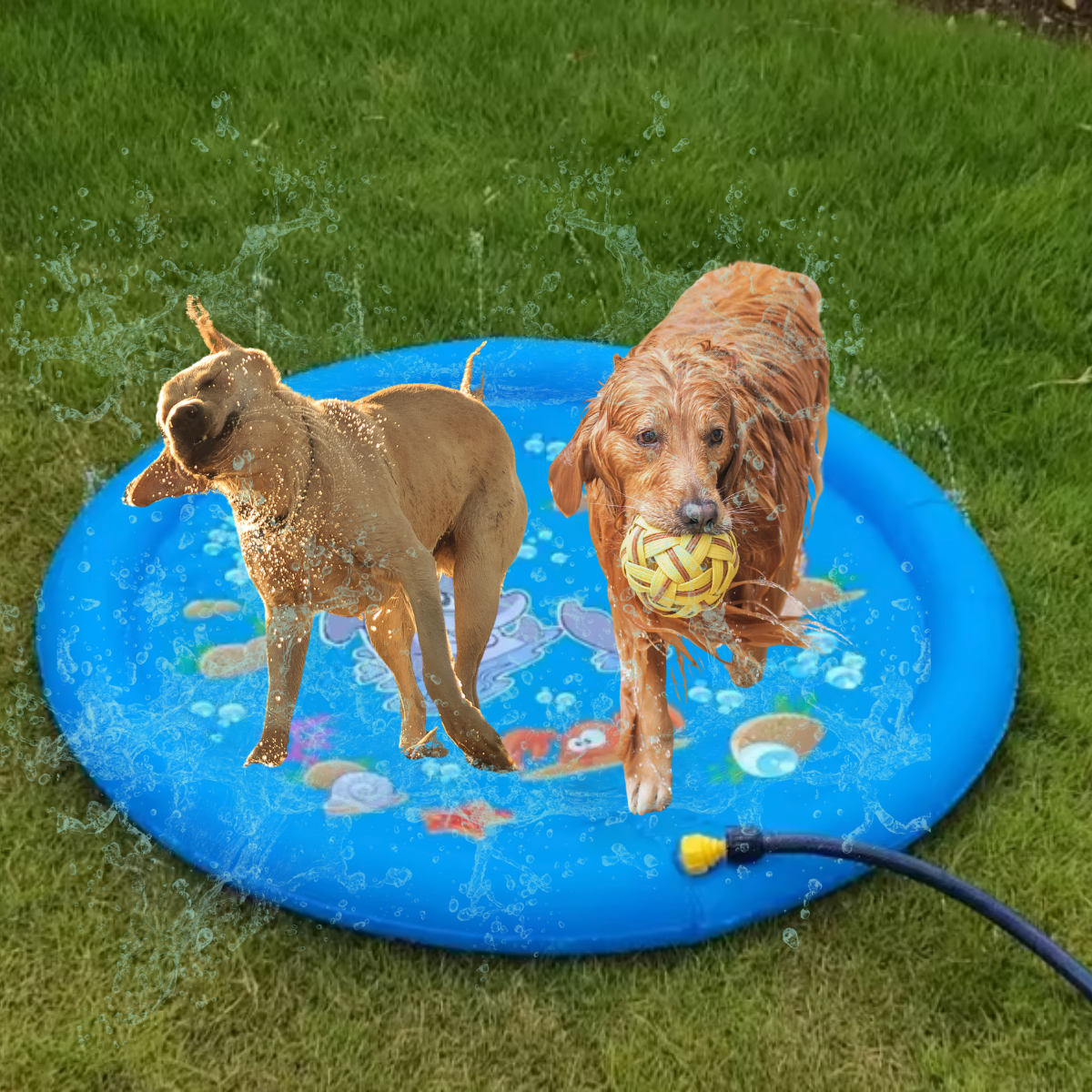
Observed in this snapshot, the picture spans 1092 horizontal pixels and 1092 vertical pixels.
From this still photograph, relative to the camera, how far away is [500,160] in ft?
14.4

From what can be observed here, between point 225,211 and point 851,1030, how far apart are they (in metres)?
3.00

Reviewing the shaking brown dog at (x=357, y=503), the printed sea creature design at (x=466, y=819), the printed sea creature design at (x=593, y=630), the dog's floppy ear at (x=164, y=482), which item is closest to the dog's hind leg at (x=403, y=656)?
the shaking brown dog at (x=357, y=503)

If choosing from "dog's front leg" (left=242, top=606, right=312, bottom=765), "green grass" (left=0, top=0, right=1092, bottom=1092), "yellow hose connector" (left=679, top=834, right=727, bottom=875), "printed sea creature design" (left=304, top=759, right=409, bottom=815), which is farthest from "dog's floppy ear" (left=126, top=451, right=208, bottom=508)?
"yellow hose connector" (left=679, top=834, right=727, bottom=875)

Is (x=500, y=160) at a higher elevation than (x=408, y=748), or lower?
lower

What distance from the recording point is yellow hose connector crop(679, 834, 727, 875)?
2570mm

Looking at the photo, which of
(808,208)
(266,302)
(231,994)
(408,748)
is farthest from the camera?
(808,208)

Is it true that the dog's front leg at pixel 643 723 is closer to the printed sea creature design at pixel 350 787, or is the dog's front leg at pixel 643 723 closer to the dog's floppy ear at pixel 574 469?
the dog's floppy ear at pixel 574 469

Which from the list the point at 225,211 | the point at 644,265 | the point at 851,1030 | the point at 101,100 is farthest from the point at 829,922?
the point at 101,100

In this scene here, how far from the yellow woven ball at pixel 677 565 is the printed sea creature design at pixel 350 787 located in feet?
2.95

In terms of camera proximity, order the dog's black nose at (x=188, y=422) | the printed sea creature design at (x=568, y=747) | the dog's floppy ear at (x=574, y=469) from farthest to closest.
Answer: the printed sea creature design at (x=568, y=747), the dog's floppy ear at (x=574, y=469), the dog's black nose at (x=188, y=422)

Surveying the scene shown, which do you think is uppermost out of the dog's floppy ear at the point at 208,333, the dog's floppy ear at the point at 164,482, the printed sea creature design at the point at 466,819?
the dog's floppy ear at the point at 208,333

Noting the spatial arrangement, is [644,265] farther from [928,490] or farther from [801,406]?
[801,406]

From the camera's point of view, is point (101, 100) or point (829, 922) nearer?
point (829, 922)

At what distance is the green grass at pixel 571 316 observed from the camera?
256 centimetres
